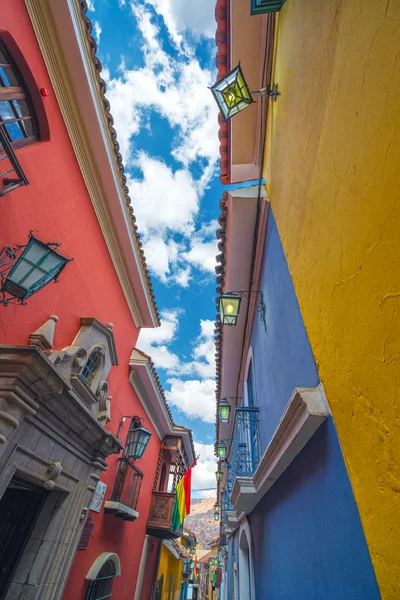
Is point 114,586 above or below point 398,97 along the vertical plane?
below

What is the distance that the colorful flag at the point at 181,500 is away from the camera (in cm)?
872

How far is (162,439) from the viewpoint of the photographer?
10.8m

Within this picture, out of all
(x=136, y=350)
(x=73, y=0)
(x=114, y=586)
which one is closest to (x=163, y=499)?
(x=114, y=586)

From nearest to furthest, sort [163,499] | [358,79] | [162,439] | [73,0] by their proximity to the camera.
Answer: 1. [358,79]
2. [73,0]
3. [163,499]
4. [162,439]

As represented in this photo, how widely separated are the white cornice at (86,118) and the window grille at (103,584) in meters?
5.82

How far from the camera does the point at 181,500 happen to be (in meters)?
8.98

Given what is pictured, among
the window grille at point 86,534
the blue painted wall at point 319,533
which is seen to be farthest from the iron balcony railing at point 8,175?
the window grille at point 86,534

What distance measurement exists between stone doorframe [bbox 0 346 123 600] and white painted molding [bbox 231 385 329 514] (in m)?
2.65

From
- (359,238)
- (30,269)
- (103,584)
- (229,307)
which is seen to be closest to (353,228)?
(359,238)

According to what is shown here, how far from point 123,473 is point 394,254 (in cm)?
739

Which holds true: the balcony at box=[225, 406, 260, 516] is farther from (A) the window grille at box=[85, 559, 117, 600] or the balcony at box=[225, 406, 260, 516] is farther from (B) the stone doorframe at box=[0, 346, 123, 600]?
(A) the window grille at box=[85, 559, 117, 600]

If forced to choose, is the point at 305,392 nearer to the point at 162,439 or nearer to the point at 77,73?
the point at 77,73

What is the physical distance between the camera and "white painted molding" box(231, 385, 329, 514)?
2.02 meters

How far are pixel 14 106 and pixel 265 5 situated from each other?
10.4 ft
